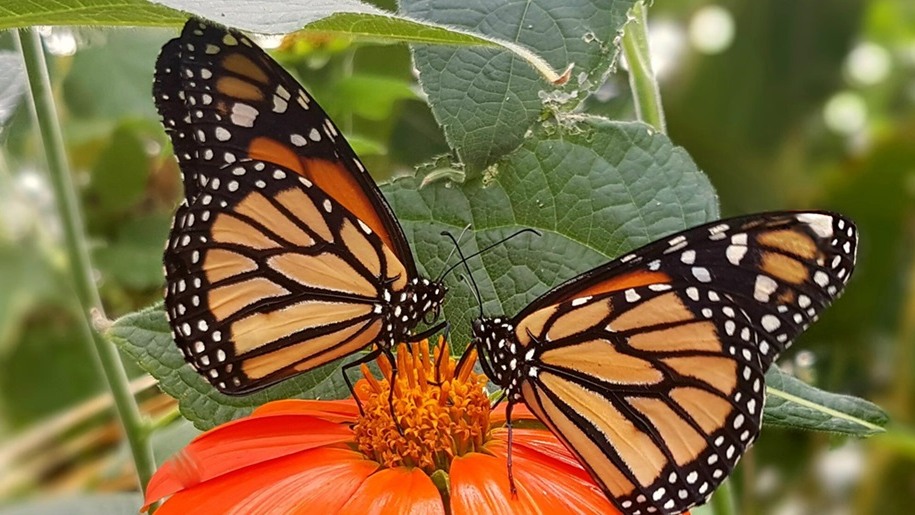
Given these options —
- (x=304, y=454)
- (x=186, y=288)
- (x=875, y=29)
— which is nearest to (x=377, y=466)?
(x=304, y=454)

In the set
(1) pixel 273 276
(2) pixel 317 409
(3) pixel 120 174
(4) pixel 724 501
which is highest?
(3) pixel 120 174

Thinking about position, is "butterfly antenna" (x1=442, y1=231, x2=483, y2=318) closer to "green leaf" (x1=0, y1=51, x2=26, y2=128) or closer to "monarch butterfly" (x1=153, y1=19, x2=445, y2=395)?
"monarch butterfly" (x1=153, y1=19, x2=445, y2=395)

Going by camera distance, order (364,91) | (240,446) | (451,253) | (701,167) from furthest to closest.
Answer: (701,167) → (364,91) → (451,253) → (240,446)

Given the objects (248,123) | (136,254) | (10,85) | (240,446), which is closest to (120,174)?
(136,254)

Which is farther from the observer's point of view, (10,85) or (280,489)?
(10,85)

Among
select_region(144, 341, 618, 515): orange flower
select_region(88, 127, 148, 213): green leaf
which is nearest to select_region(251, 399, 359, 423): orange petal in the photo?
select_region(144, 341, 618, 515): orange flower

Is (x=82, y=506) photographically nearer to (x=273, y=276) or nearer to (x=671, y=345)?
(x=273, y=276)

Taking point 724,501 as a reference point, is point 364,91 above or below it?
above
